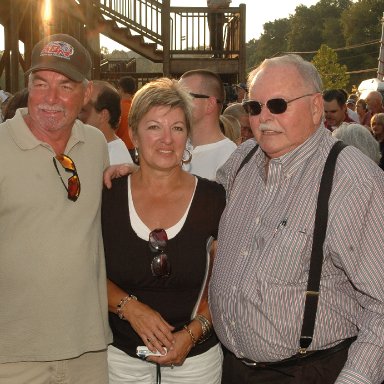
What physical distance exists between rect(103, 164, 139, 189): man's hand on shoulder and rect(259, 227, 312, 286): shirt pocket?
974 millimetres

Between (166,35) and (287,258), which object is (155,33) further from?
(287,258)

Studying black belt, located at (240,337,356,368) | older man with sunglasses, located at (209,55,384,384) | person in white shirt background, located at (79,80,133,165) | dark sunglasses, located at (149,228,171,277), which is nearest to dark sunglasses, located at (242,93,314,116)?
older man with sunglasses, located at (209,55,384,384)

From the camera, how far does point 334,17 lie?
116 m

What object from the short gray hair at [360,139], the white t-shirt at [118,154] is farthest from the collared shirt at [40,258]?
the short gray hair at [360,139]

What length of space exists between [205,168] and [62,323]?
7.54 ft

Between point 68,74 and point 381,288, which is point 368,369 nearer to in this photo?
point 381,288

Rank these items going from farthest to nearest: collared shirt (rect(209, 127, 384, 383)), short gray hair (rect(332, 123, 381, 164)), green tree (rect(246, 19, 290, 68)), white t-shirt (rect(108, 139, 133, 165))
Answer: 1. green tree (rect(246, 19, 290, 68))
2. white t-shirt (rect(108, 139, 133, 165))
3. short gray hair (rect(332, 123, 381, 164))
4. collared shirt (rect(209, 127, 384, 383))

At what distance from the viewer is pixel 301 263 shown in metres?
2.98

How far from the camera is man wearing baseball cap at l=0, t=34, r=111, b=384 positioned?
317cm

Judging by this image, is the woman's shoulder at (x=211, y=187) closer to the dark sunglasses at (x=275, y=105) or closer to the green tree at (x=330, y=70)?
the dark sunglasses at (x=275, y=105)

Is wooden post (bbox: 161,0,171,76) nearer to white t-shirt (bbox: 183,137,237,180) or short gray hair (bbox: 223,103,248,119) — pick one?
short gray hair (bbox: 223,103,248,119)

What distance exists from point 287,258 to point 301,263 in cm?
6

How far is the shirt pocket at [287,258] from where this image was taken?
2979 mm

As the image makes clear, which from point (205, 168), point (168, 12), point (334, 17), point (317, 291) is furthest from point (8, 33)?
point (334, 17)
